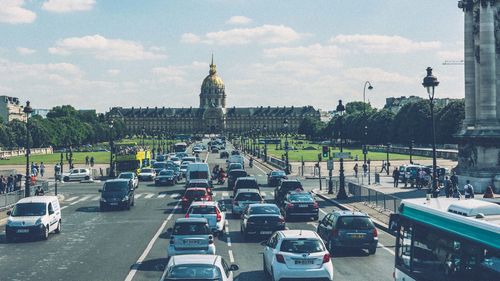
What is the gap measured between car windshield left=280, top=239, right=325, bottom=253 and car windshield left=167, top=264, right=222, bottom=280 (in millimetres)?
4437

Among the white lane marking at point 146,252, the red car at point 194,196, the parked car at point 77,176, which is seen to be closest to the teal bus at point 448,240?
the white lane marking at point 146,252

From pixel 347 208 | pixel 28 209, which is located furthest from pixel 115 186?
pixel 347 208

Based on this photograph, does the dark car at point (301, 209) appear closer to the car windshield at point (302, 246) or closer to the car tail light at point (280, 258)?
the car windshield at point (302, 246)

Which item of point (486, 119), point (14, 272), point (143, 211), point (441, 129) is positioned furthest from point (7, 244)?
point (441, 129)

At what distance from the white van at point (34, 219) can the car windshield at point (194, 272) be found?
15.7 m

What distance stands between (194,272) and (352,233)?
34.2 ft

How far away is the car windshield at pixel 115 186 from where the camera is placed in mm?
40594

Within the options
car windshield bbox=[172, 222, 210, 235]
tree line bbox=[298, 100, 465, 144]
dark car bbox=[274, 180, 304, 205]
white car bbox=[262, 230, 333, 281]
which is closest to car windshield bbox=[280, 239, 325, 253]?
white car bbox=[262, 230, 333, 281]

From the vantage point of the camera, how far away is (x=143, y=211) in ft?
130

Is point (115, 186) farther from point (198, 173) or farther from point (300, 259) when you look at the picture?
point (300, 259)

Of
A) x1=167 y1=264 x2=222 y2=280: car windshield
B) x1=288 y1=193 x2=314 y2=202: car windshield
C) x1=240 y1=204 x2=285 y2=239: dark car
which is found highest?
x1=167 y1=264 x2=222 y2=280: car windshield

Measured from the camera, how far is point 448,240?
12602 millimetres

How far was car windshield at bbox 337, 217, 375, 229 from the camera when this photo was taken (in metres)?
23.3

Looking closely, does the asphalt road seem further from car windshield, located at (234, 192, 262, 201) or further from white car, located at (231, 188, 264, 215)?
car windshield, located at (234, 192, 262, 201)
